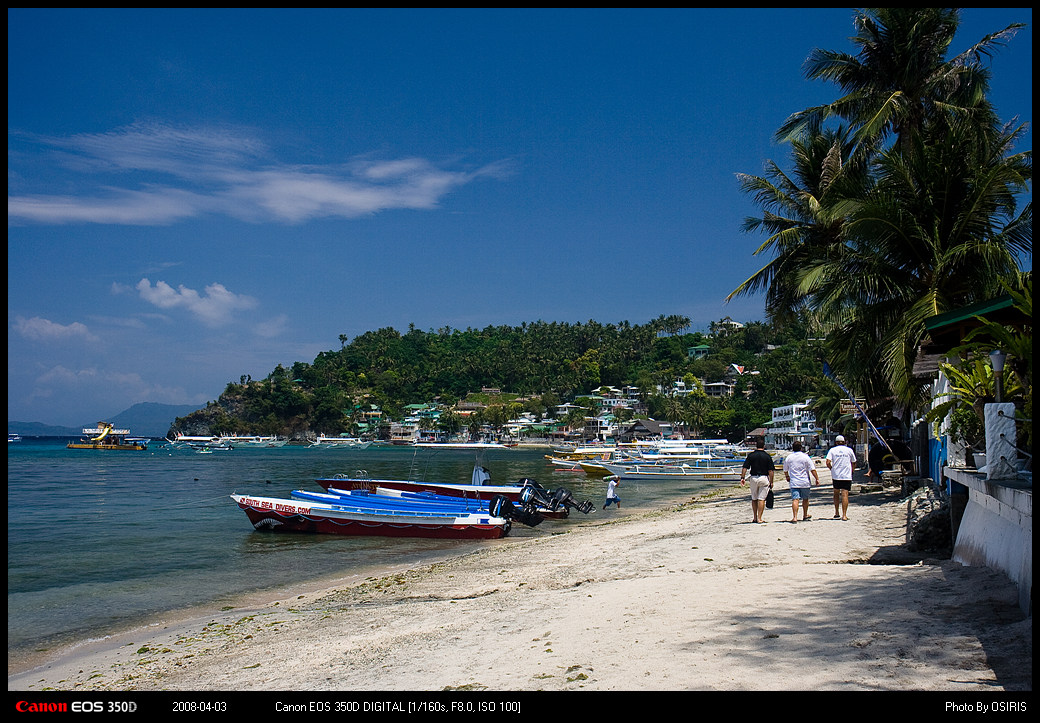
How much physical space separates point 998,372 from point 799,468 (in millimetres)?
7668

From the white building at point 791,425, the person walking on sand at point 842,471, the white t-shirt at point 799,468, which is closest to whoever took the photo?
the person walking on sand at point 842,471

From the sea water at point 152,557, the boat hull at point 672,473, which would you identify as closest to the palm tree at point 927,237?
the sea water at point 152,557

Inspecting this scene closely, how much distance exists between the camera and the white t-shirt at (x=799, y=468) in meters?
15.0

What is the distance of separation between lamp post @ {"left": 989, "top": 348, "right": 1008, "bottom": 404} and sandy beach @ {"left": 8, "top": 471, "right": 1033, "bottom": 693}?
1.93 meters

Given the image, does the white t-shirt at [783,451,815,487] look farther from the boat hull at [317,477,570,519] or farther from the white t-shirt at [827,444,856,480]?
the boat hull at [317,477,570,519]

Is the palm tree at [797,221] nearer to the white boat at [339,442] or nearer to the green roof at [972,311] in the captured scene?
the green roof at [972,311]

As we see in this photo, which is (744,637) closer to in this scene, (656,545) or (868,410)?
(656,545)

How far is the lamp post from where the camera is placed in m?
7.73

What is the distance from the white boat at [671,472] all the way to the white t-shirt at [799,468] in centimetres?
2892

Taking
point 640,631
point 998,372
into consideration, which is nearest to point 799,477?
point 998,372

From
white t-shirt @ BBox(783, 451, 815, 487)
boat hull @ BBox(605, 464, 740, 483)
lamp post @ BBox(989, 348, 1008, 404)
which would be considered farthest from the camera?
boat hull @ BBox(605, 464, 740, 483)

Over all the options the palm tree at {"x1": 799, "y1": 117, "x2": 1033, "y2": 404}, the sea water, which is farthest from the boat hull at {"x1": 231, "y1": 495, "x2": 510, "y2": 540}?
the palm tree at {"x1": 799, "y1": 117, "x2": 1033, "y2": 404}
